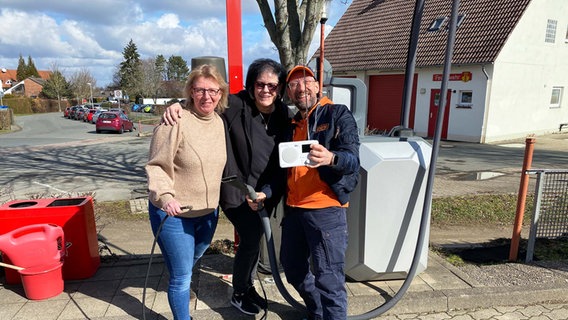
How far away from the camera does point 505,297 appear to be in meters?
3.01

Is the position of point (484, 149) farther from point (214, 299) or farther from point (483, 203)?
point (214, 299)

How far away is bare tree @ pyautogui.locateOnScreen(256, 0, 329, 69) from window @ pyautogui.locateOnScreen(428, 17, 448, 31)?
42.1ft

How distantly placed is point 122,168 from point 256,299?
8.19 meters

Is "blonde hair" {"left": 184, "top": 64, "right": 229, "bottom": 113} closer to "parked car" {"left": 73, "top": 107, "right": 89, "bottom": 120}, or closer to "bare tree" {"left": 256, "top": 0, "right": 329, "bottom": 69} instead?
"bare tree" {"left": 256, "top": 0, "right": 329, "bottom": 69}

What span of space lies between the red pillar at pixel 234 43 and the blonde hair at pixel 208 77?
971 millimetres

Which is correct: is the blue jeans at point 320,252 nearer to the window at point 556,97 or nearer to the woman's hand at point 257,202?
the woman's hand at point 257,202

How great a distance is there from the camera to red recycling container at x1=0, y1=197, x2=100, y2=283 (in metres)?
3.13

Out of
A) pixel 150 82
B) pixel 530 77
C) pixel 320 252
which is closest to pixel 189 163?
pixel 320 252

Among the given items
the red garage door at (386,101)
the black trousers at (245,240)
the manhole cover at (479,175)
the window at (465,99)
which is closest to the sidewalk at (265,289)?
the black trousers at (245,240)

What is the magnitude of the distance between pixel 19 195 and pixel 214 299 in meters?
5.79

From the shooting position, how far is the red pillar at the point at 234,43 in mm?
3223

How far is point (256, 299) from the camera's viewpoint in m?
2.82

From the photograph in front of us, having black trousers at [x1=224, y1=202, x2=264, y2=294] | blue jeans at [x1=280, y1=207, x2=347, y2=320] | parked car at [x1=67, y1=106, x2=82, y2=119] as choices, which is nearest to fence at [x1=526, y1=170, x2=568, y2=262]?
blue jeans at [x1=280, y1=207, x2=347, y2=320]

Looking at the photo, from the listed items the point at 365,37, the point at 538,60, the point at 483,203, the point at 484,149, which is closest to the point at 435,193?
the point at 483,203
